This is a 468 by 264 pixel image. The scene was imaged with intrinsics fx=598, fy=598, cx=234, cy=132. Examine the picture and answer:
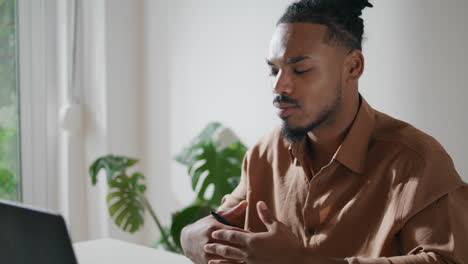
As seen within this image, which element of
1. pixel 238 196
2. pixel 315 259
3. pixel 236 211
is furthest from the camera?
pixel 238 196

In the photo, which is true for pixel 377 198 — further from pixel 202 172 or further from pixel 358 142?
pixel 202 172

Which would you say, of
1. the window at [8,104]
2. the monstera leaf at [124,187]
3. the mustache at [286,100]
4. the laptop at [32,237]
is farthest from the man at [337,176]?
the window at [8,104]

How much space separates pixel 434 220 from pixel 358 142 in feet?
0.82

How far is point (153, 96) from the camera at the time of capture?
2920 mm

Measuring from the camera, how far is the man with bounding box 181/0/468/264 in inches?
45.2

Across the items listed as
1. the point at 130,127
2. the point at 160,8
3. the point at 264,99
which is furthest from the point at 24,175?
the point at 264,99

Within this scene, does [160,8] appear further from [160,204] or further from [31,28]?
[160,204]

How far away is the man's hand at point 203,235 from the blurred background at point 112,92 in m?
1.02

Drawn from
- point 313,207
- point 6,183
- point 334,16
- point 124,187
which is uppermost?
point 334,16

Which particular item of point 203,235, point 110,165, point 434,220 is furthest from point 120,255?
point 110,165

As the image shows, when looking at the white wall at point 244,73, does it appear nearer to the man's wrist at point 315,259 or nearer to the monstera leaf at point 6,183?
the monstera leaf at point 6,183

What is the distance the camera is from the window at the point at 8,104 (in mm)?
2857

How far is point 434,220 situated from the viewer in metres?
1.14

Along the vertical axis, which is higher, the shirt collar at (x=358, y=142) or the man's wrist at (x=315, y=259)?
the shirt collar at (x=358, y=142)
